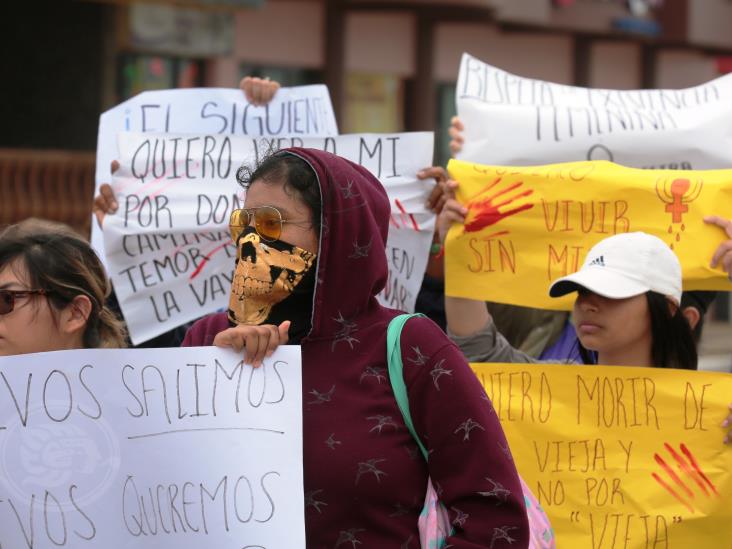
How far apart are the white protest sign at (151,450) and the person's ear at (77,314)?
1.40ft

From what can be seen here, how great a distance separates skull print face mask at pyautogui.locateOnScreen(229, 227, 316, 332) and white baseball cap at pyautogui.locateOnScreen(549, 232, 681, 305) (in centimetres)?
113

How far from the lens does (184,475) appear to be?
252cm

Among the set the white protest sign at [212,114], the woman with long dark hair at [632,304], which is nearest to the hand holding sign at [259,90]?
the white protest sign at [212,114]

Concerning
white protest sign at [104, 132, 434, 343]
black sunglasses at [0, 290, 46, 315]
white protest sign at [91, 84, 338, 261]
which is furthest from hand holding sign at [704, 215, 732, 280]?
black sunglasses at [0, 290, 46, 315]

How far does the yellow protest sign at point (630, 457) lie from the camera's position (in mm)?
3486

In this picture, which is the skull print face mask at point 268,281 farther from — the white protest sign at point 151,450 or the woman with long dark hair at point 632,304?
the woman with long dark hair at point 632,304

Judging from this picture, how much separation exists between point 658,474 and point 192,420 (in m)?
1.53

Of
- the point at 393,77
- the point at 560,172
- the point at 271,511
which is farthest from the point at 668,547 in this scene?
the point at 393,77

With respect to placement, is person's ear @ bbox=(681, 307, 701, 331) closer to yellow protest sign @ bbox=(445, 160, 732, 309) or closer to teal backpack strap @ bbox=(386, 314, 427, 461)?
yellow protest sign @ bbox=(445, 160, 732, 309)

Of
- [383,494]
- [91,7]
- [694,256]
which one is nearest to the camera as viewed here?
[383,494]

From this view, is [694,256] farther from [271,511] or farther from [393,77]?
[393,77]

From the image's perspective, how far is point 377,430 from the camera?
95.4 inches

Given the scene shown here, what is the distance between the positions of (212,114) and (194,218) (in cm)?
55

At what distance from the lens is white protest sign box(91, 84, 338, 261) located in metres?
Result: 4.51
